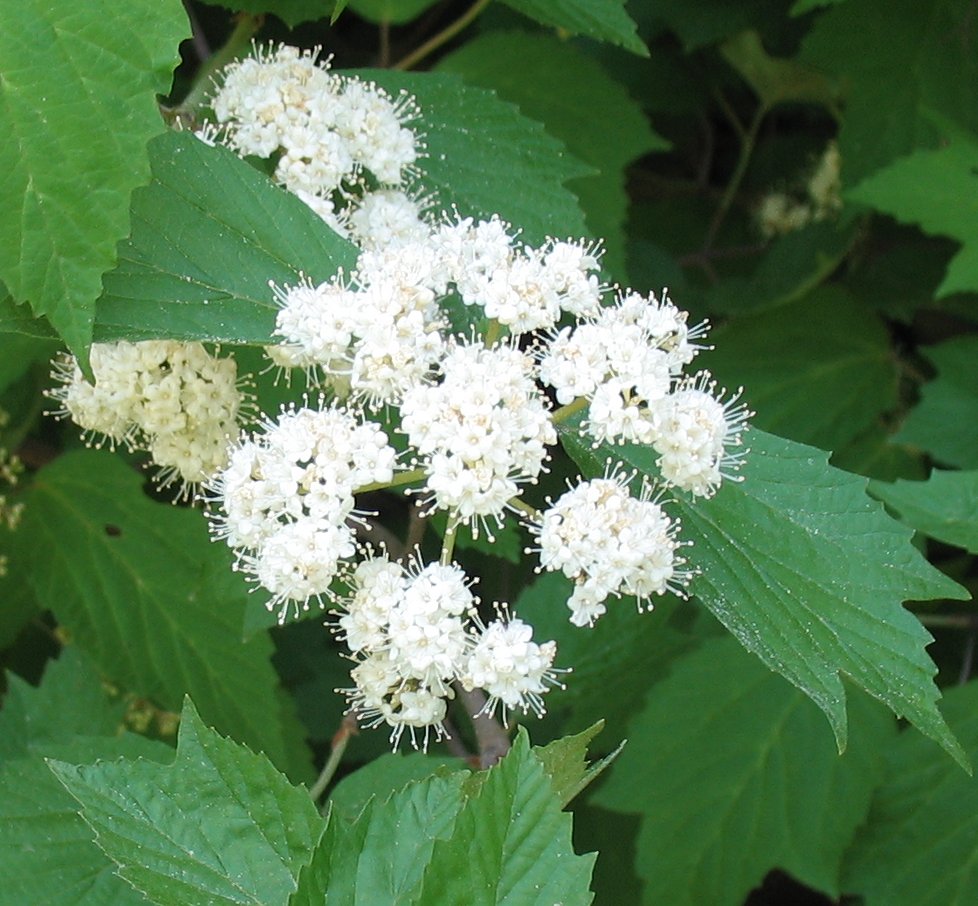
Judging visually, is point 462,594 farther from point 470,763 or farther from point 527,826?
point 470,763

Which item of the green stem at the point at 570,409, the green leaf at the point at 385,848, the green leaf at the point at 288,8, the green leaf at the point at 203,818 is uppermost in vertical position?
the green leaf at the point at 288,8

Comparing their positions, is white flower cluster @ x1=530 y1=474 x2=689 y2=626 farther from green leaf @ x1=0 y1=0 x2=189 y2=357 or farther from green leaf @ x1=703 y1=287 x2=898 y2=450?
green leaf @ x1=703 y1=287 x2=898 y2=450

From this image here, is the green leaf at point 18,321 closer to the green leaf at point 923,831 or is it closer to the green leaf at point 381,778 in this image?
the green leaf at point 381,778

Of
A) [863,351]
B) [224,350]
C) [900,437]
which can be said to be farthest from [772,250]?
[224,350]

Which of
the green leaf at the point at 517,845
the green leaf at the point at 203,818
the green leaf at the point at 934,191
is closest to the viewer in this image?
the green leaf at the point at 517,845

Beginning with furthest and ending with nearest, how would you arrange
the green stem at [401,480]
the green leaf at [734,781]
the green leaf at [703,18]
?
the green leaf at [703,18] < the green leaf at [734,781] < the green stem at [401,480]

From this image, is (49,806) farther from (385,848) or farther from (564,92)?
(564,92)

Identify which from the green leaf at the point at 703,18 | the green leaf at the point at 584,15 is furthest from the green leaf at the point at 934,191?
the green leaf at the point at 584,15
